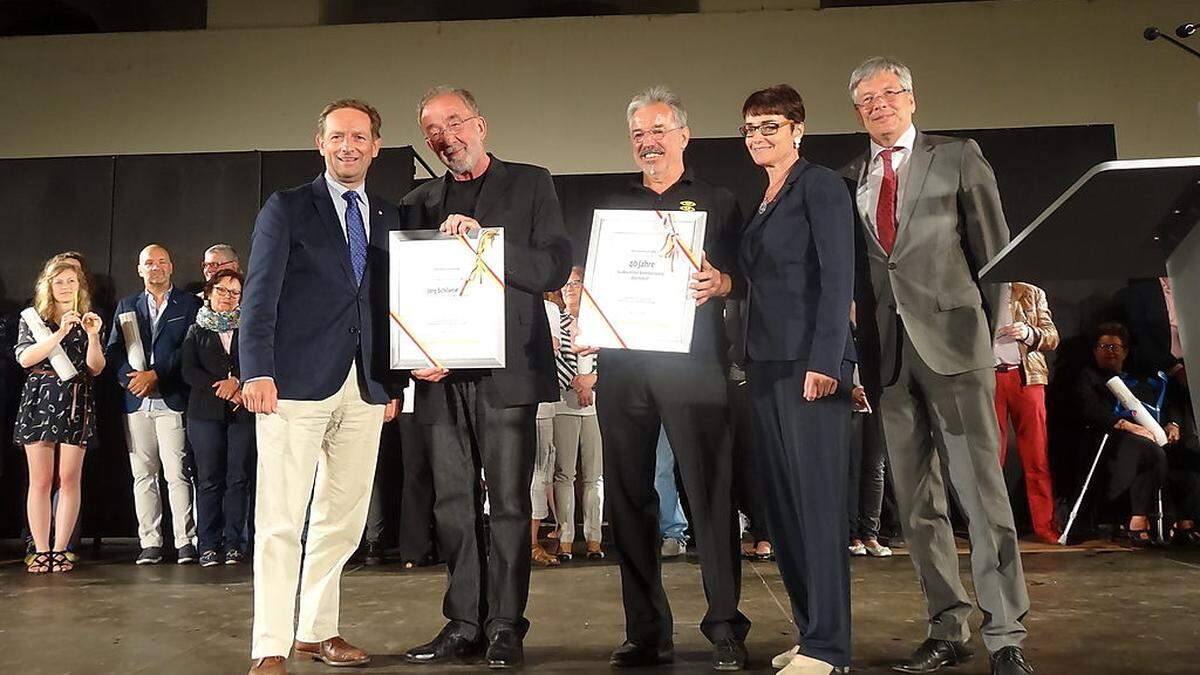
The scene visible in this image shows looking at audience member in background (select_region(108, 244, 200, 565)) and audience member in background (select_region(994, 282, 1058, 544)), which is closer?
audience member in background (select_region(108, 244, 200, 565))

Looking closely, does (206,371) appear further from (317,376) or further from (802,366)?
(802,366)

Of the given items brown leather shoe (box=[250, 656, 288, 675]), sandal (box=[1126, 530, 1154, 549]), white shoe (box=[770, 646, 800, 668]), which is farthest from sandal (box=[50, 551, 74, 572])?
sandal (box=[1126, 530, 1154, 549])

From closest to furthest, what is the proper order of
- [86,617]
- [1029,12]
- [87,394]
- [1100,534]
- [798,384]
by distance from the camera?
[798,384]
[86,617]
[87,394]
[1100,534]
[1029,12]

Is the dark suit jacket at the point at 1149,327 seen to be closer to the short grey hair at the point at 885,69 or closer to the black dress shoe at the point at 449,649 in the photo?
the short grey hair at the point at 885,69

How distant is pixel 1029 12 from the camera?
23.5ft

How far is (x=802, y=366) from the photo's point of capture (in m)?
2.32

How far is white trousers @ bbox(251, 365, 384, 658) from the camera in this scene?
240 centimetres

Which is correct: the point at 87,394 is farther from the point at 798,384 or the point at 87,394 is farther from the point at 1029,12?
the point at 1029,12

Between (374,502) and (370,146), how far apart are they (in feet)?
9.57

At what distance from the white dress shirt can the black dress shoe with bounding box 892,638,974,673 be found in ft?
3.79

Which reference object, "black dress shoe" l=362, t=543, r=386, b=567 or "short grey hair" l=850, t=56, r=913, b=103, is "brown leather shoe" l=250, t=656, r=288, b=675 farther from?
"black dress shoe" l=362, t=543, r=386, b=567

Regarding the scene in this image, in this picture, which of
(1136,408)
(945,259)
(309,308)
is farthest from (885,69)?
(1136,408)

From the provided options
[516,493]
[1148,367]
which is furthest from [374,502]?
[1148,367]

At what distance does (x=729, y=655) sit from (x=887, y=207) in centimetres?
133
